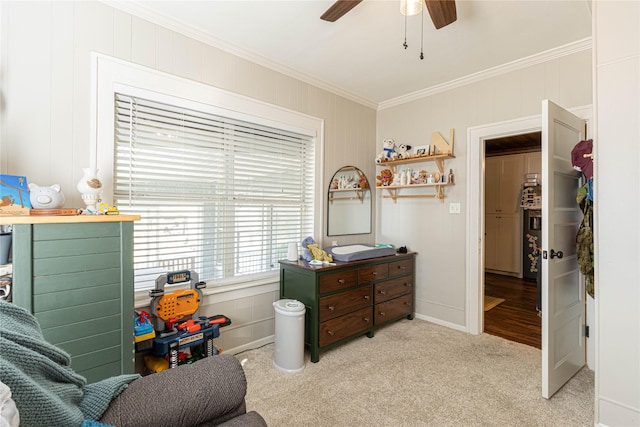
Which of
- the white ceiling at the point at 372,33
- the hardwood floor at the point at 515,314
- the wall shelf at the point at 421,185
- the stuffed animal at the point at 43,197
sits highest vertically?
the white ceiling at the point at 372,33

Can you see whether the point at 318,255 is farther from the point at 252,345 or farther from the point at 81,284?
the point at 81,284

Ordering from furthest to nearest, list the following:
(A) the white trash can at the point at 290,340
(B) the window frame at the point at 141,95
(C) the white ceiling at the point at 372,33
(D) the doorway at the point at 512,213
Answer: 1. (D) the doorway at the point at 512,213
2. (A) the white trash can at the point at 290,340
3. (C) the white ceiling at the point at 372,33
4. (B) the window frame at the point at 141,95

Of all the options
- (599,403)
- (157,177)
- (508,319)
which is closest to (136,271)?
(157,177)

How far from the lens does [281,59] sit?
2.80 meters

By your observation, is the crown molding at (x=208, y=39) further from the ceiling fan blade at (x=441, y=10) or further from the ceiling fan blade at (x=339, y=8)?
the ceiling fan blade at (x=441, y=10)

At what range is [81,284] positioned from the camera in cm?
151

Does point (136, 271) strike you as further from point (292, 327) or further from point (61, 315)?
point (292, 327)

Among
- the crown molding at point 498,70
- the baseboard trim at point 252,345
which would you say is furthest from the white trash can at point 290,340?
the crown molding at point 498,70

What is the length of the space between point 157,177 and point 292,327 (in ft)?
4.92

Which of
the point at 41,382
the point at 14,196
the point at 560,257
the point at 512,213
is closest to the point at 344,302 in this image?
the point at 560,257

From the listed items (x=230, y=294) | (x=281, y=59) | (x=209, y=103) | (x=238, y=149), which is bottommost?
(x=230, y=294)

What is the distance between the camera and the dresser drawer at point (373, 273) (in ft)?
9.64

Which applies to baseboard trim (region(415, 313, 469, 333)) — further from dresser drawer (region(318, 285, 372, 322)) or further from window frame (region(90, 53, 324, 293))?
window frame (region(90, 53, 324, 293))

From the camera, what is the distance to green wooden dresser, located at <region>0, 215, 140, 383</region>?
139cm
